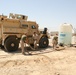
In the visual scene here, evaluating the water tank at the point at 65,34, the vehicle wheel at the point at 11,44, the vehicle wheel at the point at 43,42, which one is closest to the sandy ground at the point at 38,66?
the vehicle wheel at the point at 11,44

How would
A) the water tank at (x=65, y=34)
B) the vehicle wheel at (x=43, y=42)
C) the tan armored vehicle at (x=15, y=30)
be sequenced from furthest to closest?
the water tank at (x=65, y=34)
the vehicle wheel at (x=43, y=42)
the tan armored vehicle at (x=15, y=30)

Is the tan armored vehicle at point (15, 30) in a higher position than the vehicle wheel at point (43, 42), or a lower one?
higher

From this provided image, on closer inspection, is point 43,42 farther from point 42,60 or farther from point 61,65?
point 61,65

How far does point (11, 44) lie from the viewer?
13648 millimetres

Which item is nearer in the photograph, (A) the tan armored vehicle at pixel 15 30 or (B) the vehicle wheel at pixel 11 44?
(B) the vehicle wheel at pixel 11 44

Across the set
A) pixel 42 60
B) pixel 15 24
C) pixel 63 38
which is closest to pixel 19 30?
pixel 15 24

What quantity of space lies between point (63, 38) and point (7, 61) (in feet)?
29.4

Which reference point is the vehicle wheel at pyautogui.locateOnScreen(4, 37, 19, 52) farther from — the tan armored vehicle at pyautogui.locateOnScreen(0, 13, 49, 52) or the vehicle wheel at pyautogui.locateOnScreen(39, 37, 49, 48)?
the vehicle wheel at pyautogui.locateOnScreen(39, 37, 49, 48)

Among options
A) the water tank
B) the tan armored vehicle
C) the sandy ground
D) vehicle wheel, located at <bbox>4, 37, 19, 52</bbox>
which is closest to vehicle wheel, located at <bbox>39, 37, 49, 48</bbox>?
the tan armored vehicle

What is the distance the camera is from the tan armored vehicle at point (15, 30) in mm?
13586

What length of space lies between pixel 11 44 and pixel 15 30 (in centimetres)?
124

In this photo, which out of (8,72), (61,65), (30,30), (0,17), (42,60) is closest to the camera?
(8,72)

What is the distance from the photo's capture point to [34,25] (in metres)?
15.5

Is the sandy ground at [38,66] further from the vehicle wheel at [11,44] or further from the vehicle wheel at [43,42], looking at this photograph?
the vehicle wheel at [43,42]
